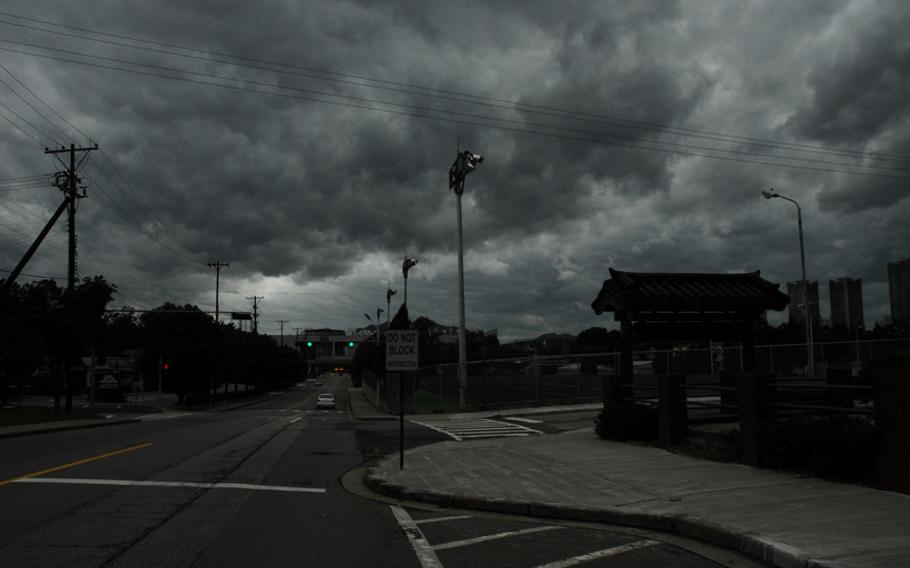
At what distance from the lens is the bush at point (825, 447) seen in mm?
9367

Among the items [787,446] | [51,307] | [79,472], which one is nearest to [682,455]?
[787,446]

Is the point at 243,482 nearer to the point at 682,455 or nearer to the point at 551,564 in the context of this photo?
the point at 551,564

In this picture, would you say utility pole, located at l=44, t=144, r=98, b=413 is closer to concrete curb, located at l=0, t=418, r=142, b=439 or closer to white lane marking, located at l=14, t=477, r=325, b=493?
concrete curb, located at l=0, t=418, r=142, b=439

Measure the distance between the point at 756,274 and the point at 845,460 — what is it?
8.10 meters

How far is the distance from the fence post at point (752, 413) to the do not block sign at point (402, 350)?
19.1ft

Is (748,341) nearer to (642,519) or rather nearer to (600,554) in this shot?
(642,519)

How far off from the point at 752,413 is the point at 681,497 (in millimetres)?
3142

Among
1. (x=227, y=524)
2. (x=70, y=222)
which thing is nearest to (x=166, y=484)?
(x=227, y=524)

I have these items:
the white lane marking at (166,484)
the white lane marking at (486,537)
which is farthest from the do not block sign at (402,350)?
the white lane marking at (486,537)

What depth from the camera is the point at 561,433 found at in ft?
61.7

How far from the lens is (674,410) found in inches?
551

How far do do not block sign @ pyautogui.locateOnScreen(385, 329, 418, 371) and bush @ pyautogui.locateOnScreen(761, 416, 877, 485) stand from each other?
6.25 meters

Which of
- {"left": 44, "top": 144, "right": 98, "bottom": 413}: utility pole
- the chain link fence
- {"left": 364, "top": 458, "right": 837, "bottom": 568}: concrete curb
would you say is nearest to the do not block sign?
{"left": 364, "top": 458, "right": 837, "bottom": 568}: concrete curb

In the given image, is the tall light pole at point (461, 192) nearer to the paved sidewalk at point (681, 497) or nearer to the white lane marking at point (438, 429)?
the white lane marking at point (438, 429)
